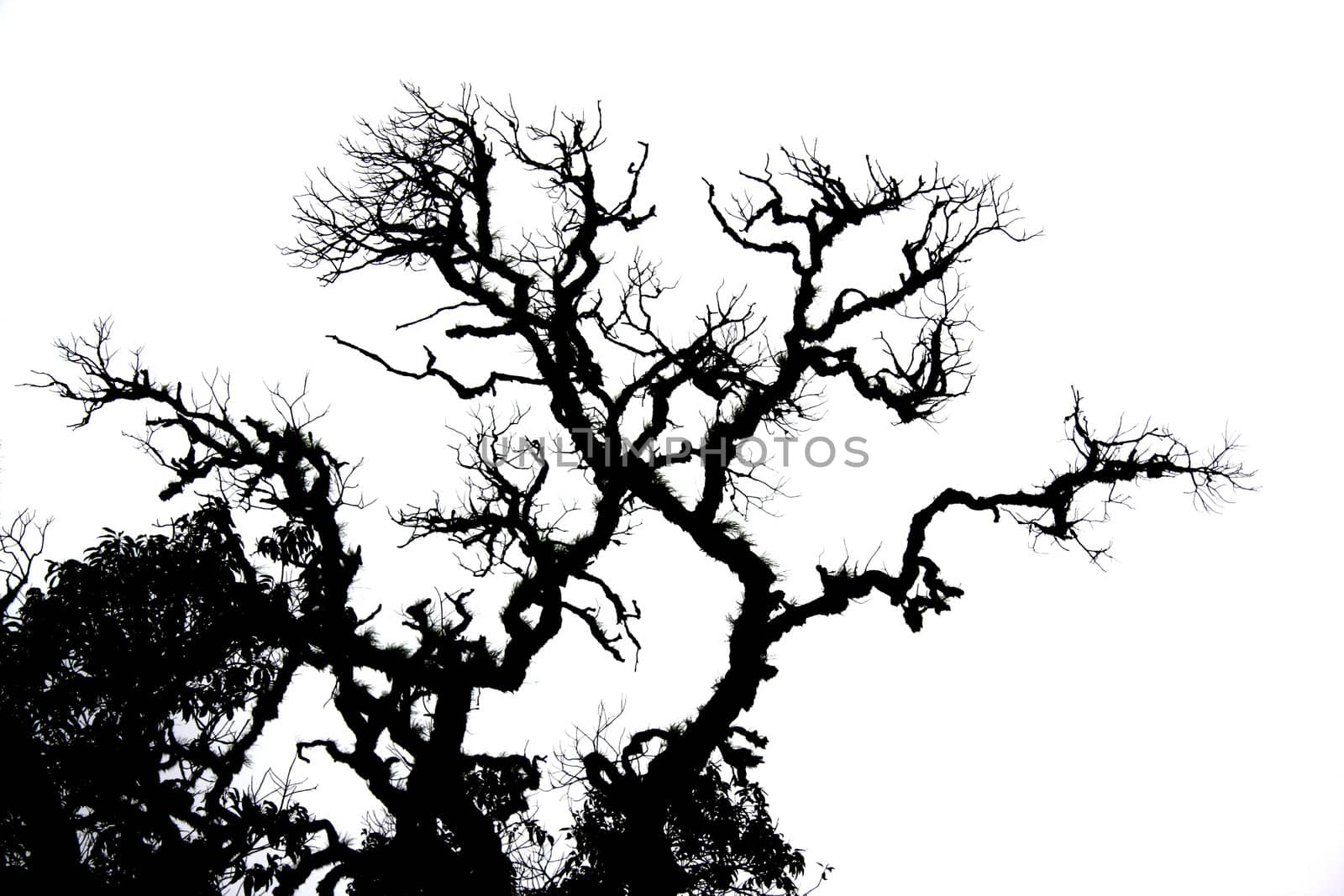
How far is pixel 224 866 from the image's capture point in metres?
6.51

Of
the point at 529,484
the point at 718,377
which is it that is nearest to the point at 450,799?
the point at 529,484

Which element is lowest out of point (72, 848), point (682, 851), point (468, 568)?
point (72, 848)

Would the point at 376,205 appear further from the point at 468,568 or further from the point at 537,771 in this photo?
the point at 537,771

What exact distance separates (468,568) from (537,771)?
6.30 feet

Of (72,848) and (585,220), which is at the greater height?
(585,220)

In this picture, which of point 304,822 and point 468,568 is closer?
point 304,822

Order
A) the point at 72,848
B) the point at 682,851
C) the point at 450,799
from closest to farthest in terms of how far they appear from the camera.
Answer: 1. the point at 72,848
2. the point at 450,799
3. the point at 682,851

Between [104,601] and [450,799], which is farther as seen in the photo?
[450,799]

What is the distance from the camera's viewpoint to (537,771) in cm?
763

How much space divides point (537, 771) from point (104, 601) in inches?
147

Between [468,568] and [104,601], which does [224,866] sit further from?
[468,568]

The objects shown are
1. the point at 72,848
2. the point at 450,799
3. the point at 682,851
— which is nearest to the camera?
the point at 72,848

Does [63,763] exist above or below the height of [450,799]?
below

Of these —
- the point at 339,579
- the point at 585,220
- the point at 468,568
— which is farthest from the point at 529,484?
the point at 585,220
